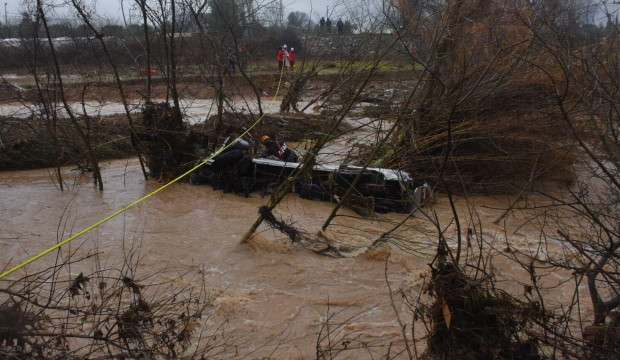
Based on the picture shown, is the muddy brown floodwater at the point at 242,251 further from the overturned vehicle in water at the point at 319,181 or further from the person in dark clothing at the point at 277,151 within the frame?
the person in dark clothing at the point at 277,151

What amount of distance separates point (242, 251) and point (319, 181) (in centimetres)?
210

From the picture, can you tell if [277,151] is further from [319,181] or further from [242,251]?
[242,251]

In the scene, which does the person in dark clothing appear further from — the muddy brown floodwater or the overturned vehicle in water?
the muddy brown floodwater

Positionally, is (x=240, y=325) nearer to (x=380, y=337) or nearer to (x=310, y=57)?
(x=380, y=337)

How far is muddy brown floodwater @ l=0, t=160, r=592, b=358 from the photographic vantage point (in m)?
4.86

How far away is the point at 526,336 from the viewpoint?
3.11 meters

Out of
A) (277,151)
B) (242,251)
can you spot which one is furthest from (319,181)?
(242,251)

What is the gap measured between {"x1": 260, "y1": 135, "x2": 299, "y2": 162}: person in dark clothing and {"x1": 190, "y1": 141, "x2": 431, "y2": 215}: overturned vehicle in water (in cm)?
10

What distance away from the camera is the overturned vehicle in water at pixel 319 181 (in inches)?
293

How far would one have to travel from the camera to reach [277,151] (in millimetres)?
8625

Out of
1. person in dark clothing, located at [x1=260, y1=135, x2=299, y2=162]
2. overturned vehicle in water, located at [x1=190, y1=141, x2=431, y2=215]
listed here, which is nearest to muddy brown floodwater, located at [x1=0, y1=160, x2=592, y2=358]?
overturned vehicle in water, located at [x1=190, y1=141, x2=431, y2=215]

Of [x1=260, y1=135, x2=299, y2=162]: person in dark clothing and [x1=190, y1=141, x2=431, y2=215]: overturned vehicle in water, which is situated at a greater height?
[x1=260, y1=135, x2=299, y2=162]: person in dark clothing

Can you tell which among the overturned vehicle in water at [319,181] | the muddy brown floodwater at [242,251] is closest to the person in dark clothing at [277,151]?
the overturned vehicle in water at [319,181]

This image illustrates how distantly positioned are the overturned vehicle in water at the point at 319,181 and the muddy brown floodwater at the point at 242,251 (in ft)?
0.60
